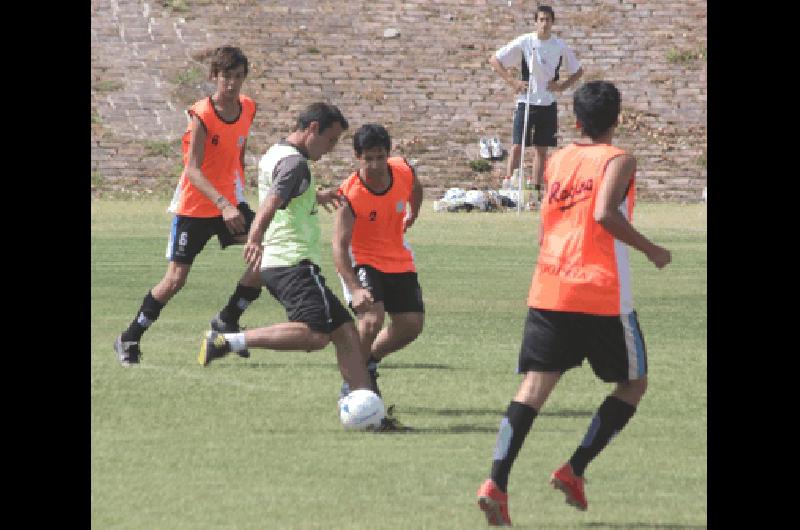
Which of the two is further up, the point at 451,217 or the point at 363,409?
the point at 363,409

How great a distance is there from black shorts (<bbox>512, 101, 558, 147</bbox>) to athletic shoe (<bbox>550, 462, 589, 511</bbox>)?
1600 centimetres

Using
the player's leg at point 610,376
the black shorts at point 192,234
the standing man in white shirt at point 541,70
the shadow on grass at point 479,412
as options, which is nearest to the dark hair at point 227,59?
the black shorts at point 192,234

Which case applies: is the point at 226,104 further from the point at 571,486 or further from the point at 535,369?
the point at 571,486

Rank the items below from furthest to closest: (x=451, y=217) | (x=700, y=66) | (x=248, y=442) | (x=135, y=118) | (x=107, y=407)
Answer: (x=700, y=66)
(x=135, y=118)
(x=451, y=217)
(x=107, y=407)
(x=248, y=442)

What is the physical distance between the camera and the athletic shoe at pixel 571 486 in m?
8.42

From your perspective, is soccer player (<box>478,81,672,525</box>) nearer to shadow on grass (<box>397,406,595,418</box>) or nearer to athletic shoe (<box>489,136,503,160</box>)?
shadow on grass (<box>397,406,595,418</box>)

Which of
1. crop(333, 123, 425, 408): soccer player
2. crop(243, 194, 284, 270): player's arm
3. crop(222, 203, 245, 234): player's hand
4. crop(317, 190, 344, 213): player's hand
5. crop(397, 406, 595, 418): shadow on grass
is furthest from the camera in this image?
crop(222, 203, 245, 234): player's hand

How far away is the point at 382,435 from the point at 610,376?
95.9 inches

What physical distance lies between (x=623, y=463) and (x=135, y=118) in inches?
1277

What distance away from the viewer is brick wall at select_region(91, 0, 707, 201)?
39156 millimetres

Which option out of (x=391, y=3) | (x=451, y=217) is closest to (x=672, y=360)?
(x=451, y=217)

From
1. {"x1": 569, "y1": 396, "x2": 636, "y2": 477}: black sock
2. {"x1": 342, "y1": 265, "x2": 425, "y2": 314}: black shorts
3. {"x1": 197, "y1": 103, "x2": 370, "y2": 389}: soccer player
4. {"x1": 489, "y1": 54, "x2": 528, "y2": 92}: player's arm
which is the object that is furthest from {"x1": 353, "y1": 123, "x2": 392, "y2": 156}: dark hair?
{"x1": 489, "y1": 54, "x2": 528, "y2": 92}: player's arm

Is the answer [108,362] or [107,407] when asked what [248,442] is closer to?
[107,407]

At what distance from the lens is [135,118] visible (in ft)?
135
